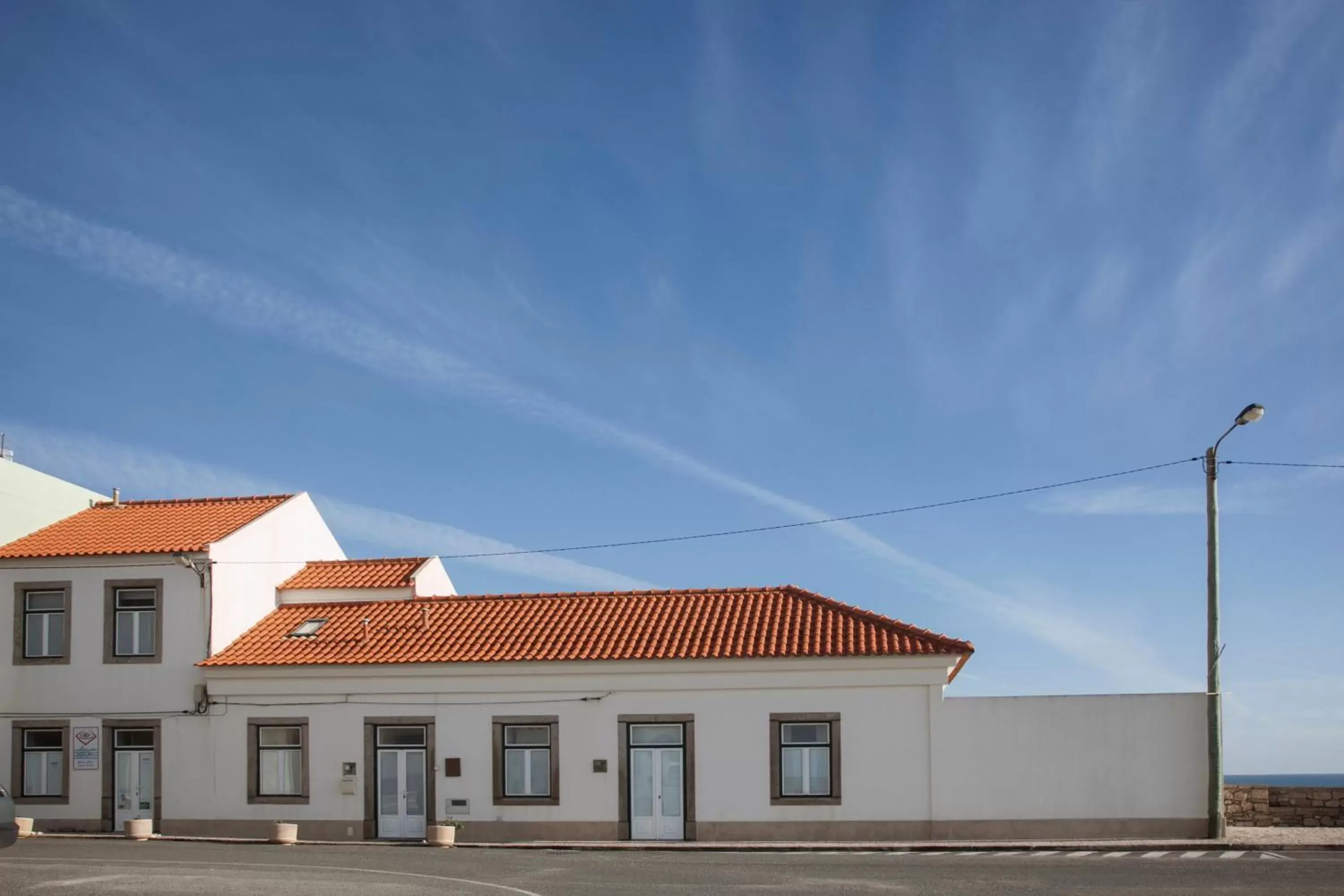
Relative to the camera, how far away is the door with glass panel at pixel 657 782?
2845cm

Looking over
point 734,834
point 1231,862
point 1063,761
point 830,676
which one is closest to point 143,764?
point 734,834

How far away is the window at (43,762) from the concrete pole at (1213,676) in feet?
77.6

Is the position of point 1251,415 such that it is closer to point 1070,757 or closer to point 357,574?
point 1070,757

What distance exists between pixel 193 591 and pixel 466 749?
712cm

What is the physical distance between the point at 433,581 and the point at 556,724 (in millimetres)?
7934

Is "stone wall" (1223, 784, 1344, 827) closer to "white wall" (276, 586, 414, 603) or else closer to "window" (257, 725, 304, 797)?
"white wall" (276, 586, 414, 603)

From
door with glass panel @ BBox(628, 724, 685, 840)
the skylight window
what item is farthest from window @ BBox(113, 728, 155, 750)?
door with glass panel @ BBox(628, 724, 685, 840)

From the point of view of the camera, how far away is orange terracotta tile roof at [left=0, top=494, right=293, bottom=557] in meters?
31.5

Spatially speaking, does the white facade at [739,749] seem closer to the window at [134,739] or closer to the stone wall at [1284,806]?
the window at [134,739]

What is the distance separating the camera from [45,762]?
3119 centimetres

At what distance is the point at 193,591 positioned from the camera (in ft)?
102

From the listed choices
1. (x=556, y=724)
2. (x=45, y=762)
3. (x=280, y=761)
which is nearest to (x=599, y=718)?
(x=556, y=724)

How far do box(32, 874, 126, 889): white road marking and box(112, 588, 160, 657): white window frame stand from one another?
36.3 ft

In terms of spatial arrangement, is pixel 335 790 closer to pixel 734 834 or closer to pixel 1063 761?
pixel 734 834
